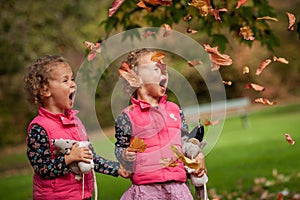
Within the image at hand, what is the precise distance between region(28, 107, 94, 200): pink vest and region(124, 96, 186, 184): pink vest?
324 millimetres

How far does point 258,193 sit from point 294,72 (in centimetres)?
2404

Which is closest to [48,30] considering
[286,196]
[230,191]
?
[230,191]

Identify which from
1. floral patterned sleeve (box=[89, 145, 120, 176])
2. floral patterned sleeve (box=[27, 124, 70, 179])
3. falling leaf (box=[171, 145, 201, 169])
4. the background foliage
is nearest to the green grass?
floral patterned sleeve (box=[89, 145, 120, 176])

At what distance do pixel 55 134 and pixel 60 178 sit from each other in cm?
26

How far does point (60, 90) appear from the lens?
3.99 metres

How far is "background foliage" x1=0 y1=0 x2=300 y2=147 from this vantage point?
619 cm

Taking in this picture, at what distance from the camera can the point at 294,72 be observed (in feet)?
101

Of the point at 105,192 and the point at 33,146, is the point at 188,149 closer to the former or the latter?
the point at 33,146

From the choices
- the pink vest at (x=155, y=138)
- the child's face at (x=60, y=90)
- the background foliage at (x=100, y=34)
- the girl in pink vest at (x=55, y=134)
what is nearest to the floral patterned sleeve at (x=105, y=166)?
the girl in pink vest at (x=55, y=134)

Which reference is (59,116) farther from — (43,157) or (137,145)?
(137,145)

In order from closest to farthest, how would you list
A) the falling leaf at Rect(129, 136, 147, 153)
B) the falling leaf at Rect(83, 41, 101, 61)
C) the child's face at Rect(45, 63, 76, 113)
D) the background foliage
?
the falling leaf at Rect(129, 136, 147, 153)
the child's face at Rect(45, 63, 76, 113)
the falling leaf at Rect(83, 41, 101, 61)
the background foliage

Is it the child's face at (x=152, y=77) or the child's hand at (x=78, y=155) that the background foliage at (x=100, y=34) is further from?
the child's face at (x=152, y=77)

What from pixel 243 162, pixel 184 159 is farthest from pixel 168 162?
pixel 243 162

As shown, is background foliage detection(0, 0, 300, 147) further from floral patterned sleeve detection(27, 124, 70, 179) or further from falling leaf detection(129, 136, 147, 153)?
falling leaf detection(129, 136, 147, 153)
